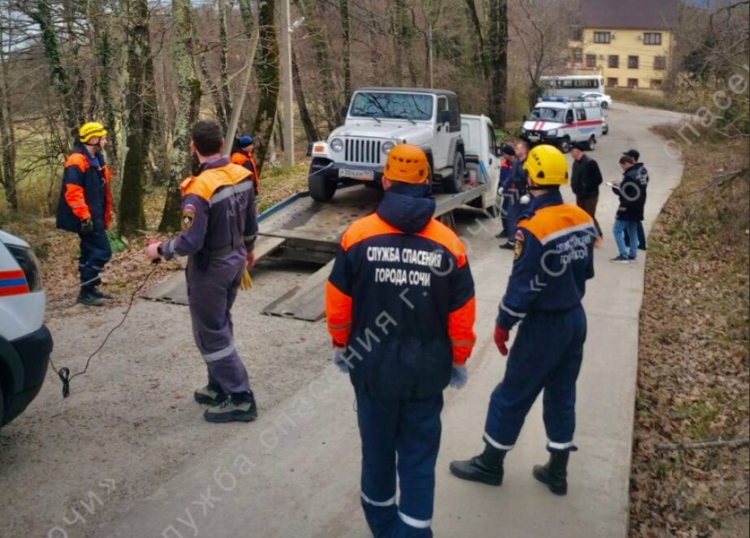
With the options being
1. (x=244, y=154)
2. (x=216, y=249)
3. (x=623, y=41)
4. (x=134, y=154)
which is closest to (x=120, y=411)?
(x=216, y=249)

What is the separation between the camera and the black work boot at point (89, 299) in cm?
867

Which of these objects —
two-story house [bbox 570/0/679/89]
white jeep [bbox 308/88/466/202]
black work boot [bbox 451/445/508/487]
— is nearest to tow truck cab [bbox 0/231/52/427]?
black work boot [bbox 451/445/508/487]

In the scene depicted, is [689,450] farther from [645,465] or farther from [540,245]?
[540,245]

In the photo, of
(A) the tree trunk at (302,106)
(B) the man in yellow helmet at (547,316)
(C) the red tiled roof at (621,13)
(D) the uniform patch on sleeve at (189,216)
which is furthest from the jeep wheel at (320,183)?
(C) the red tiled roof at (621,13)

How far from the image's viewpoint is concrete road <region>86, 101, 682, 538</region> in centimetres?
433

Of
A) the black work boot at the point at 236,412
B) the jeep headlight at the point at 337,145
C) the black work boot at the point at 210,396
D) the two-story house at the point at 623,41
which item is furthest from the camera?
the two-story house at the point at 623,41

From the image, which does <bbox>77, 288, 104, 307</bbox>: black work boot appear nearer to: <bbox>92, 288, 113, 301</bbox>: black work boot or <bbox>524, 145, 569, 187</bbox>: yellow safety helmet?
<bbox>92, 288, 113, 301</bbox>: black work boot

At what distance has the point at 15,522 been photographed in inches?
171

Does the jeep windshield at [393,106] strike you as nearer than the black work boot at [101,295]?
No

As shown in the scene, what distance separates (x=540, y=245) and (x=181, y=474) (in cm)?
269

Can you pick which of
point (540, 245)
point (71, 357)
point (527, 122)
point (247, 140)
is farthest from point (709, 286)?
point (527, 122)

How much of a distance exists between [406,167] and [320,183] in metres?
8.10

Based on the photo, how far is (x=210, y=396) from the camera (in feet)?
19.6

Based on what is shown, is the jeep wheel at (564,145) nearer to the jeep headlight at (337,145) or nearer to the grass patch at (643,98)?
the jeep headlight at (337,145)
